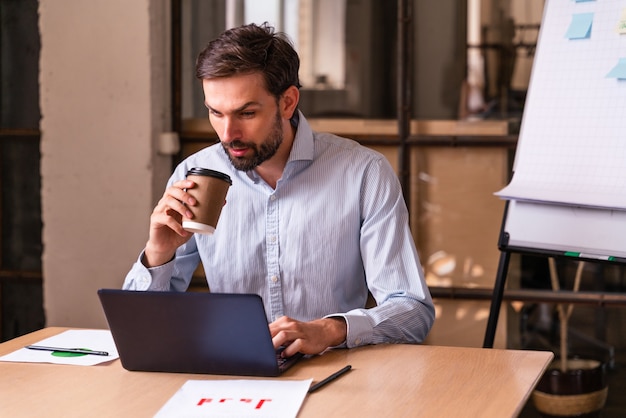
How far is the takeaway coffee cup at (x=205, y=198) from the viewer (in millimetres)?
1661

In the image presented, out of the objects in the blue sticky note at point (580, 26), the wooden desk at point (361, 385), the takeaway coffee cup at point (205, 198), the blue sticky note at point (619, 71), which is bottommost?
the wooden desk at point (361, 385)

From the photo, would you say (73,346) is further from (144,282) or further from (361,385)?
(361,385)

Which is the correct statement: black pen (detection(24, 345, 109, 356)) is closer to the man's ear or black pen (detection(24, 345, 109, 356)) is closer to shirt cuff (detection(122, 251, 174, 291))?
shirt cuff (detection(122, 251, 174, 291))

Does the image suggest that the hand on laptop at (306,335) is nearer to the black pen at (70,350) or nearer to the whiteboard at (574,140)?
the black pen at (70,350)

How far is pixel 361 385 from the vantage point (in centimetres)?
152

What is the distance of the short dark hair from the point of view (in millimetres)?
2012

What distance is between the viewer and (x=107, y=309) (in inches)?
63.1

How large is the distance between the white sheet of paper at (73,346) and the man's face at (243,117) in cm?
50

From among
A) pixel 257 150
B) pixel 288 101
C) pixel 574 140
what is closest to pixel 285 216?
pixel 257 150

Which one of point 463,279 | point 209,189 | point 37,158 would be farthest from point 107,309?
point 37,158

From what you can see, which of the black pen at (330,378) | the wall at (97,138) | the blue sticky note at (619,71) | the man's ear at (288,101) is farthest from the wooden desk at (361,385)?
the wall at (97,138)

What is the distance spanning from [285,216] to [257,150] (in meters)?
0.18

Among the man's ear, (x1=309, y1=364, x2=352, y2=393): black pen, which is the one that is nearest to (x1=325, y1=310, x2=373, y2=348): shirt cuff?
(x1=309, y1=364, x2=352, y2=393): black pen

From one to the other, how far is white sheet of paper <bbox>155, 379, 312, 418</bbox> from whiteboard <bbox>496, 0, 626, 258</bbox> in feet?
3.71
